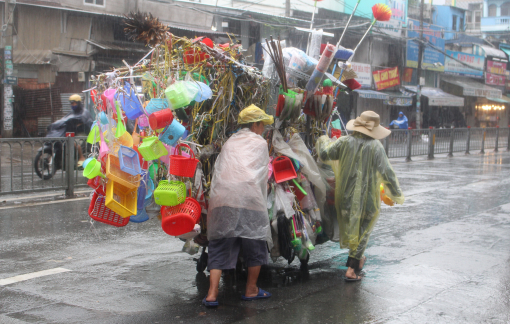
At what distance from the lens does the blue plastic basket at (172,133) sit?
427 cm

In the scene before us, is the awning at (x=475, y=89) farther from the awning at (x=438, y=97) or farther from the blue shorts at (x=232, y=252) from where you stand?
the blue shorts at (x=232, y=252)

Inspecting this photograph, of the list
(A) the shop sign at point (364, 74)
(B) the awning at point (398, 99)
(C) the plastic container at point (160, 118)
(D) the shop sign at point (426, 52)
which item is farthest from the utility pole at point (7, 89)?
(D) the shop sign at point (426, 52)

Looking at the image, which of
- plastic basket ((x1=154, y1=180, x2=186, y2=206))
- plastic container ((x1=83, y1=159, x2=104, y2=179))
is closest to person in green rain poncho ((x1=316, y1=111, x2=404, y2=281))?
plastic basket ((x1=154, y1=180, x2=186, y2=206))

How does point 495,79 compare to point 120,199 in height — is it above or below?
above

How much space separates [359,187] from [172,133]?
1894mm

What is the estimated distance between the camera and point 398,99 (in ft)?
105

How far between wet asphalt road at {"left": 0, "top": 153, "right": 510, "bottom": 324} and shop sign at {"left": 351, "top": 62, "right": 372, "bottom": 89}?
22375 mm

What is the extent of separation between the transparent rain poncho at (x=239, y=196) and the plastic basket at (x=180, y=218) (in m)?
0.19

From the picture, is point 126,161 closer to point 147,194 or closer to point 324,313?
point 147,194

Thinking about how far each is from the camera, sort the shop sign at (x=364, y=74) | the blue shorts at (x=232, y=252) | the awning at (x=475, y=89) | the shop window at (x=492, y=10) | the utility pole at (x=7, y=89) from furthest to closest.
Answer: the shop window at (x=492, y=10), the awning at (x=475, y=89), the shop sign at (x=364, y=74), the utility pole at (x=7, y=89), the blue shorts at (x=232, y=252)

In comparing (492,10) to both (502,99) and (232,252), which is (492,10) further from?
(232,252)

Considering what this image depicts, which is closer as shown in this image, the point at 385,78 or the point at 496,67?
the point at 385,78

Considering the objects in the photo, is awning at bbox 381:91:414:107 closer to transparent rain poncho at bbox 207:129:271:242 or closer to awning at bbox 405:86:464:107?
awning at bbox 405:86:464:107

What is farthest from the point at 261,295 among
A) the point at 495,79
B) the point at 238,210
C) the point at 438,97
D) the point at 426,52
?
the point at 495,79
